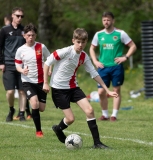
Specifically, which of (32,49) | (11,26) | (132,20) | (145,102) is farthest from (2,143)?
(132,20)

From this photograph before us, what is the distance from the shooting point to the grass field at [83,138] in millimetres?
8523

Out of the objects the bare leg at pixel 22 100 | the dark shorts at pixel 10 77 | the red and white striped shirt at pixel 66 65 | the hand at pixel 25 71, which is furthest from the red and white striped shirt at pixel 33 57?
the red and white striped shirt at pixel 66 65

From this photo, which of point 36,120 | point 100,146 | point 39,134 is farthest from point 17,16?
point 100,146

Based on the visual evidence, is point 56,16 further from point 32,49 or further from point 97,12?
point 32,49

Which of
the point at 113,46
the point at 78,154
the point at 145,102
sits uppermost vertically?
the point at 113,46

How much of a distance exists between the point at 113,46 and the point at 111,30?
0.36 meters

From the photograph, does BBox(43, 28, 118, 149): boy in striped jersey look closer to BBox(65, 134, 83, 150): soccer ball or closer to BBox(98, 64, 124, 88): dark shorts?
BBox(65, 134, 83, 150): soccer ball

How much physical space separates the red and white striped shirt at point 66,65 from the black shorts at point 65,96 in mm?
64

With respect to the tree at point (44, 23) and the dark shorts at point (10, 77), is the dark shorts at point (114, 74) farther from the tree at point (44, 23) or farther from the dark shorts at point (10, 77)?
the tree at point (44, 23)

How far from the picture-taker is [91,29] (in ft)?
98.9

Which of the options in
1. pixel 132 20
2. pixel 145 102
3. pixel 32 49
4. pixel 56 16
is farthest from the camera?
pixel 56 16

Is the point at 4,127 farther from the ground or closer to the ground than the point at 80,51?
closer to the ground

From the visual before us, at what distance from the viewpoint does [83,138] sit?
1044 cm

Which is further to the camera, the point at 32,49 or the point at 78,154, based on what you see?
the point at 32,49
